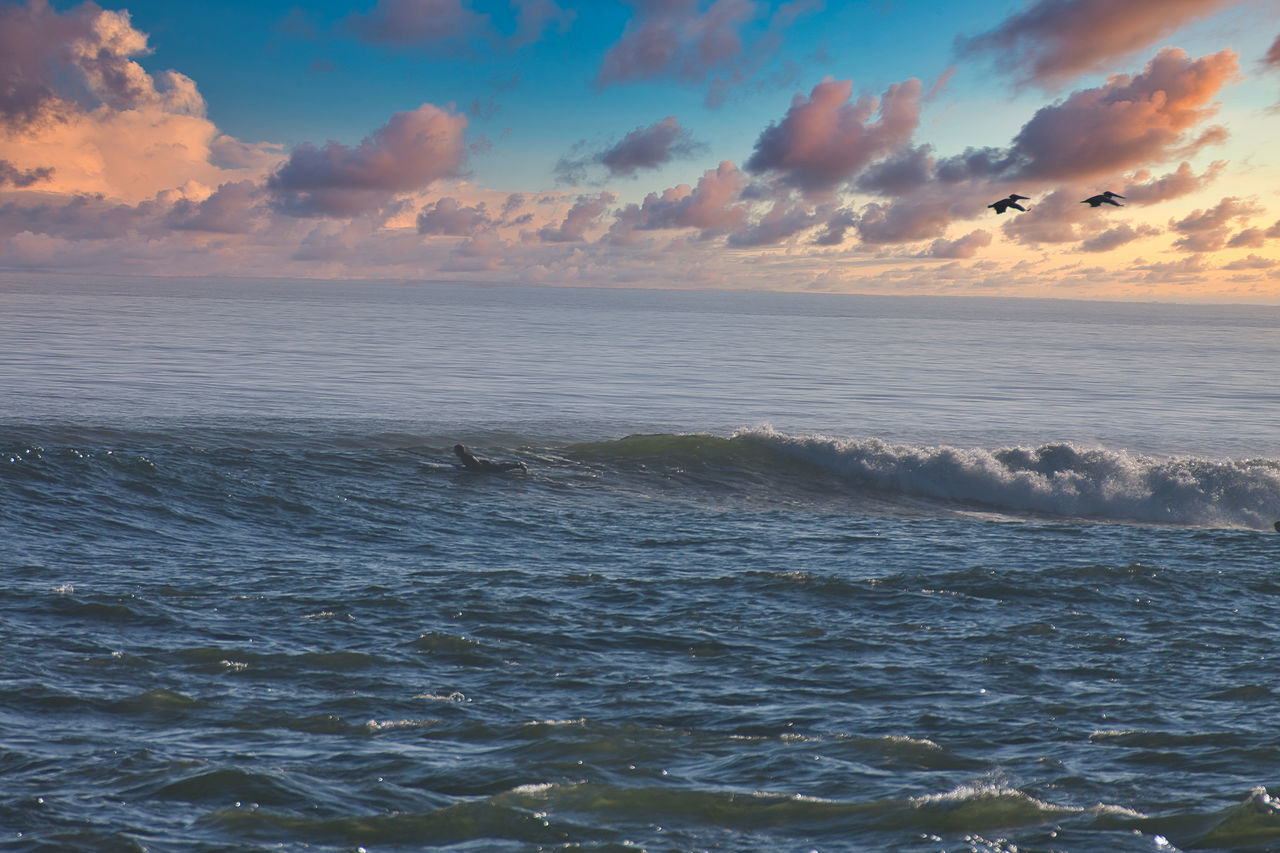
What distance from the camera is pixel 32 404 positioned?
3300cm

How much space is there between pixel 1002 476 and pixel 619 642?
18083 mm

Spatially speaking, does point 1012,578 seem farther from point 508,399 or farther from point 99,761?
point 508,399

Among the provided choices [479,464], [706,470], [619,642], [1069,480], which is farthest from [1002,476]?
[619,642]

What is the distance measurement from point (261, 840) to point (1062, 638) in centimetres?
996

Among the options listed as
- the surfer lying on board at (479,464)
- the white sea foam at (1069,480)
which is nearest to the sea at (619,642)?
the white sea foam at (1069,480)

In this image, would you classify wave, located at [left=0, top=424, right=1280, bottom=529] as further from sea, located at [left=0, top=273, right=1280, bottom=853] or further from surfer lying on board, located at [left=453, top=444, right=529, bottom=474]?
surfer lying on board, located at [left=453, top=444, right=529, bottom=474]

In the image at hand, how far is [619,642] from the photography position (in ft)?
41.6

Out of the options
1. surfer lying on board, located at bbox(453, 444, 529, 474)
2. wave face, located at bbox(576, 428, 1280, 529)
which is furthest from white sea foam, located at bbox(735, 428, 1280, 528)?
surfer lying on board, located at bbox(453, 444, 529, 474)

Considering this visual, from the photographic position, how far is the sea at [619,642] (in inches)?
324

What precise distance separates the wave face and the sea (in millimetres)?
109

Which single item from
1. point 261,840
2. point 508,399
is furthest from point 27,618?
point 508,399

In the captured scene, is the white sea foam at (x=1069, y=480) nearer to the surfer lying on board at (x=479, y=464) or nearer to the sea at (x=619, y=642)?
the sea at (x=619, y=642)

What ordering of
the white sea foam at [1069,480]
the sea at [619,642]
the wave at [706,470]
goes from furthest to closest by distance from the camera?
the white sea foam at [1069,480] → the wave at [706,470] → the sea at [619,642]

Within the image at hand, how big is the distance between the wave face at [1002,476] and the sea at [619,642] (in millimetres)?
109
